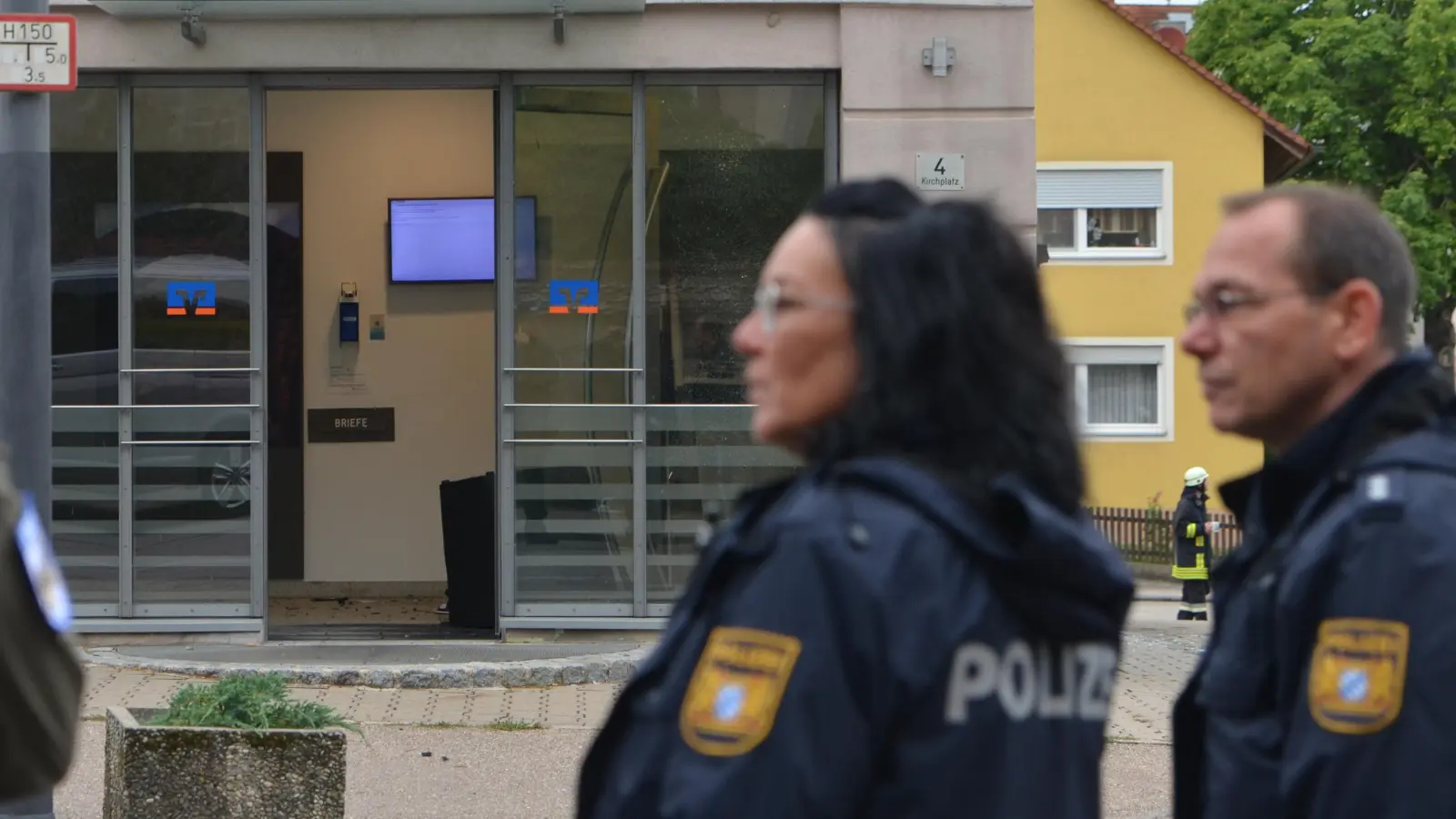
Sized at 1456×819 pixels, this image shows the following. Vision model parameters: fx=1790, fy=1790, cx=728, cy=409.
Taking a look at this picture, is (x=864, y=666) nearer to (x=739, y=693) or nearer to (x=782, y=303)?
(x=739, y=693)

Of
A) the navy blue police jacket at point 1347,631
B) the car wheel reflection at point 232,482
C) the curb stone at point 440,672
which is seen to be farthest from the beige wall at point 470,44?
the navy blue police jacket at point 1347,631

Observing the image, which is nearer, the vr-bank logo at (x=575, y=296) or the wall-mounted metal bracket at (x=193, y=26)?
the wall-mounted metal bracket at (x=193, y=26)

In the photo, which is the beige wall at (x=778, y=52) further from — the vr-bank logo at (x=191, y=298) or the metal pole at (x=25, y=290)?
the metal pole at (x=25, y=290)

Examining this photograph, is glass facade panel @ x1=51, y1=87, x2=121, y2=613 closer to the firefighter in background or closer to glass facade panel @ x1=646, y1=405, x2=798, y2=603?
glass facade panel @ x1=646, y1=405, x2=798, y2=603

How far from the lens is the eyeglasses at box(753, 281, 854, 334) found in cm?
201

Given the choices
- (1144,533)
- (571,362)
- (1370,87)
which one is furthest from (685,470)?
(1370,87)

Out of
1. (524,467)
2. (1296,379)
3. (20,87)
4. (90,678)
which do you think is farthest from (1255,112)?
(1296,379)

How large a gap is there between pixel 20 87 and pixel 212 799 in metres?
2.60

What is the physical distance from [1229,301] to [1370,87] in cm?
3605

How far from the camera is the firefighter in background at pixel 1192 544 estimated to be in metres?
16.8

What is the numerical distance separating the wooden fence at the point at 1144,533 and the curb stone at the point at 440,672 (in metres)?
16.7

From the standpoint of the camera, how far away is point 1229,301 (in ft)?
8.71

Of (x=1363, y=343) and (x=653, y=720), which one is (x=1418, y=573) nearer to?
(x=1363, y=343)

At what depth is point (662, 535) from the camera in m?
11.2
